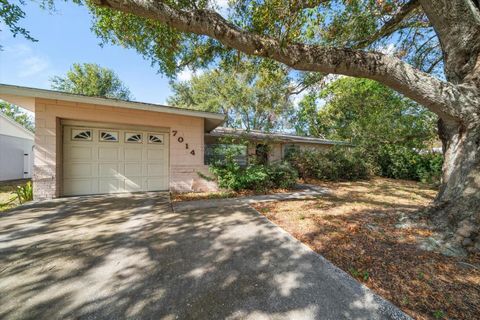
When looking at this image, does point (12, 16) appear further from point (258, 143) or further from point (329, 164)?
point (329, 164)

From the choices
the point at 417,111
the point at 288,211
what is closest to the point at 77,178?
the point at 288,211

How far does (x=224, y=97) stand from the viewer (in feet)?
68.9

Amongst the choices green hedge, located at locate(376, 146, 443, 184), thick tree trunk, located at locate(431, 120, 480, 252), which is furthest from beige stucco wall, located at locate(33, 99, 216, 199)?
green hedge, located at locate(376, 146, 443, 184)

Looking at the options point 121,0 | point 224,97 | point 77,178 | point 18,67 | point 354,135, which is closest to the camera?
point 121,0

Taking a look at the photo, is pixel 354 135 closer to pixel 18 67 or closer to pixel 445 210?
pixel 445 210

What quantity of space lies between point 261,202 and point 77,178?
250 inches

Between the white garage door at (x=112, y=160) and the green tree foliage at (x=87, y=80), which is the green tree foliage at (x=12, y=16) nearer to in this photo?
the white garage door at (x=112, y=160)

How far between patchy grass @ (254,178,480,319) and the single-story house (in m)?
4.24

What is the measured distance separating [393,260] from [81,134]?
8.94 meters

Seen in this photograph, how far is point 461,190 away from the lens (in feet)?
11.0

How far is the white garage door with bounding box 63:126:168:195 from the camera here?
6461mm

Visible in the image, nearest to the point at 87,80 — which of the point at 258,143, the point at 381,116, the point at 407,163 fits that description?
the point at 258,143

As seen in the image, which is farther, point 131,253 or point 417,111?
point 417,111

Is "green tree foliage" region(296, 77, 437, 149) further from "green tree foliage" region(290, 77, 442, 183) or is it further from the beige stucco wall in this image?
the beige stucco wall
